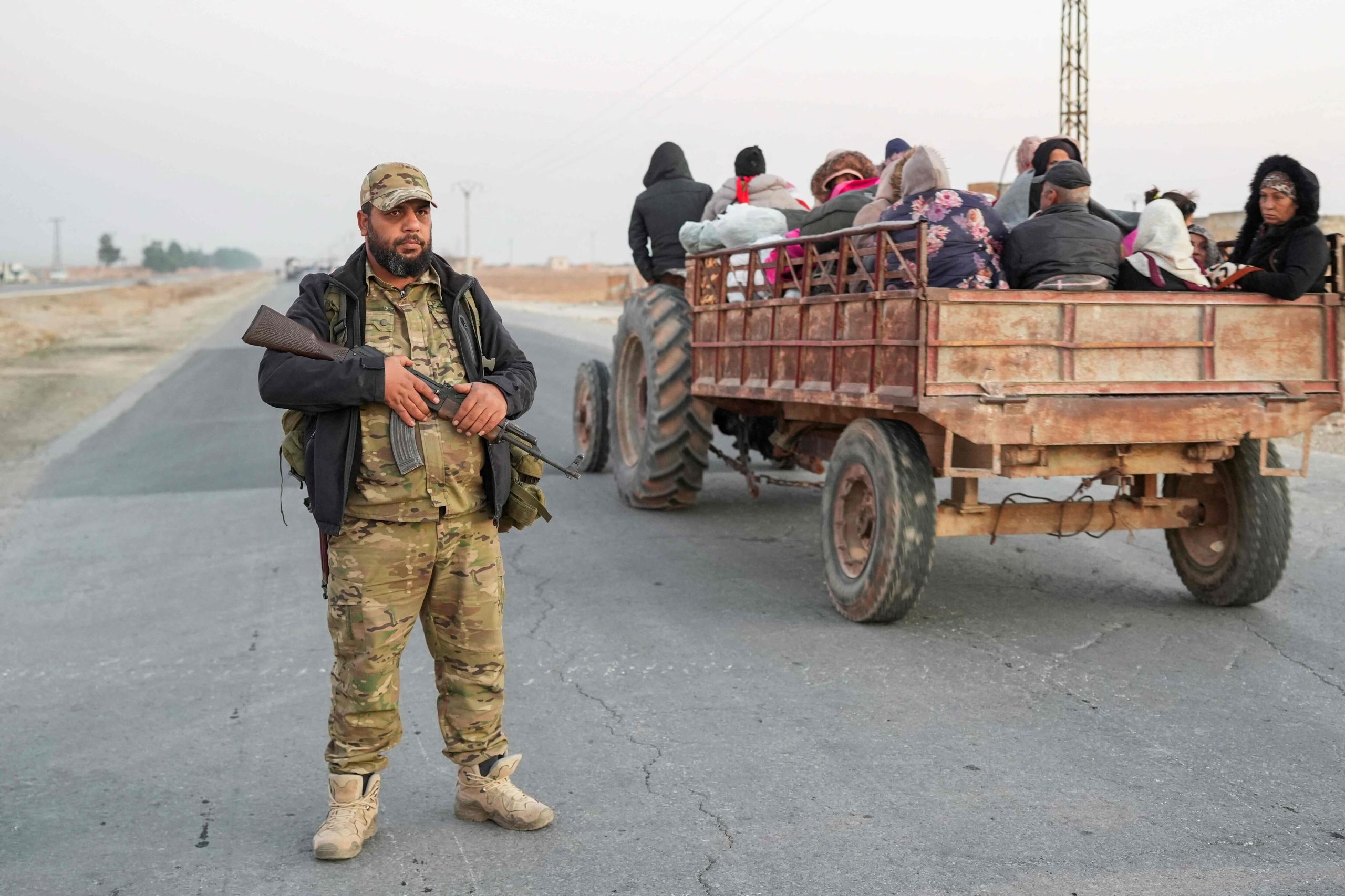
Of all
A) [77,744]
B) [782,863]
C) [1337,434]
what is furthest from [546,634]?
[1337,434]

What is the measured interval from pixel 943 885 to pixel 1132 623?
10.8ft

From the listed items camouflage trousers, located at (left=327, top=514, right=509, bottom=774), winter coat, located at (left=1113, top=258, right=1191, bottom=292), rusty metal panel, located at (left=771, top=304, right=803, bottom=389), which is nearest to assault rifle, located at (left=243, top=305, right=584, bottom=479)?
camouflage trousers, located at (left=327, top=514, right=509, bottom=774)

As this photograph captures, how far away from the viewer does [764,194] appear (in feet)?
29.8

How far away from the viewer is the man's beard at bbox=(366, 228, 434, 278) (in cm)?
393

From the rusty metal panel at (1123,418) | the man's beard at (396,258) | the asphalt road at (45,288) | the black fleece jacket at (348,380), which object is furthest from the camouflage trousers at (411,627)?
the asphalt road at (45,288)

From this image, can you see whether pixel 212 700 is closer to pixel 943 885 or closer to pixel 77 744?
pixel 77 744

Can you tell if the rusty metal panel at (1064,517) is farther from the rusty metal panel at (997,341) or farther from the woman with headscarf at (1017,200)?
the woman with headscarf at (1017,200)

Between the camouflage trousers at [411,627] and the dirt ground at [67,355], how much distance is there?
21.3 ft

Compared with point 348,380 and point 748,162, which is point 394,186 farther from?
point 748,162

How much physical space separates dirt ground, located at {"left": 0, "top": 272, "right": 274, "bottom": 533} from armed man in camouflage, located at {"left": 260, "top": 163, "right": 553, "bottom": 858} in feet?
21.3

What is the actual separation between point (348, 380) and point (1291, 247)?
4.70 metres

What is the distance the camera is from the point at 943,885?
3.68m

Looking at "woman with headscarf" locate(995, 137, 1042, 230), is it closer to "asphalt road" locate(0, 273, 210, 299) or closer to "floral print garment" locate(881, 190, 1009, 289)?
"floral print garment" locate(881, 190, 1009, 289)

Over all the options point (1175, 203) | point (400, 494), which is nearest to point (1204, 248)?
point (1175, 203)
